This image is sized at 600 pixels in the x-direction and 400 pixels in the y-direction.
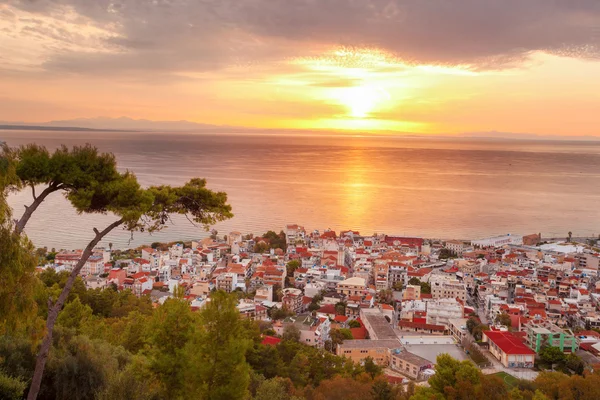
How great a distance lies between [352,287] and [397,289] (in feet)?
8.44

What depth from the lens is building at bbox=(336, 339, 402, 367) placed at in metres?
12.5

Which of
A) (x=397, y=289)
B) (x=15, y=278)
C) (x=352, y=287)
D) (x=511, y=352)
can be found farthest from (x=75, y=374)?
(x=397, y=289)

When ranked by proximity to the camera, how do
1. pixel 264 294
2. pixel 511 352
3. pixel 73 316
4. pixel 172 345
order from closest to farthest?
pixel 172 345 → pixel 73 316 → pixel 511 352 → pixel 264 294

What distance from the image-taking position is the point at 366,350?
12.7 m

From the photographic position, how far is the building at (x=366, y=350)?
12.5 metres

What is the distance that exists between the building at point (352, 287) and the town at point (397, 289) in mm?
41

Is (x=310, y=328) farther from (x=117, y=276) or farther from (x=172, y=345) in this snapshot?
(x=172, y=345)

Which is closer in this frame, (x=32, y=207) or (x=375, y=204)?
(x=32, y=207)

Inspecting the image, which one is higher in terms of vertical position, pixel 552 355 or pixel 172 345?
pixel 172 345

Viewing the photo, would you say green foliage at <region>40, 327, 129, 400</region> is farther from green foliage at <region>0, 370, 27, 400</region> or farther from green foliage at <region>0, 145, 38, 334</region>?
green foliage at <region>0, 145, 38, 334</region>

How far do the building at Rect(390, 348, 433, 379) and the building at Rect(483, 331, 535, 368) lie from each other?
2.20 m

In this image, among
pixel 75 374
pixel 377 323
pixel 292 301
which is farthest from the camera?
pixel 292 301

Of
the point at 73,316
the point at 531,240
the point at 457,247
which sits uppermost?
the point at 73,316

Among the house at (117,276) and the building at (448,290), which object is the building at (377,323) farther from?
the house at (117,276)
